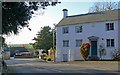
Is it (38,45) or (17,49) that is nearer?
(38,45)

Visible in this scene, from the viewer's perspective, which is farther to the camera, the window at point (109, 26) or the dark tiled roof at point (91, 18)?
the dark tiled roof at point (91, 18)

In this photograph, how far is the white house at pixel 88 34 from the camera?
164ft

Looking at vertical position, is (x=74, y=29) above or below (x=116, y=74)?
above

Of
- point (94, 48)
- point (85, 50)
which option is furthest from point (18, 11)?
point (94, 48)

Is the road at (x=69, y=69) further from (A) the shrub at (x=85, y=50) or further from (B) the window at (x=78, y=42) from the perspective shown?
(B) the window at (x=78, y=42)

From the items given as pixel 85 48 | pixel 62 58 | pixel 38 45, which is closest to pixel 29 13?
pixel 85 48

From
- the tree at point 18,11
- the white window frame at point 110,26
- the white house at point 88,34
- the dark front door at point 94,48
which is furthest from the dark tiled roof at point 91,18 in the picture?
the tree at point 18,11

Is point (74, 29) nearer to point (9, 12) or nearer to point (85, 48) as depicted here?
point (85, 48)

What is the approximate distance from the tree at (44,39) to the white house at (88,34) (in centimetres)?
1790

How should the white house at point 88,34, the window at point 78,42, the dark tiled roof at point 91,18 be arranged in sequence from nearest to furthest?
the white house at point 88,34, the dark tiled roof at point 91,18, the window at point 78,42

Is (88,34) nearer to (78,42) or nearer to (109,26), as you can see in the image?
(78,42)

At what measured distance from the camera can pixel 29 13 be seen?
16.3 meters

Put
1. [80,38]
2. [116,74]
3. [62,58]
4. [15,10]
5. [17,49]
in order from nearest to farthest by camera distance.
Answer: [15,10] < [116,74] < [80,38] < [62,58] < [17,49]

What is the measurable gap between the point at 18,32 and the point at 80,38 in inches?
1449
